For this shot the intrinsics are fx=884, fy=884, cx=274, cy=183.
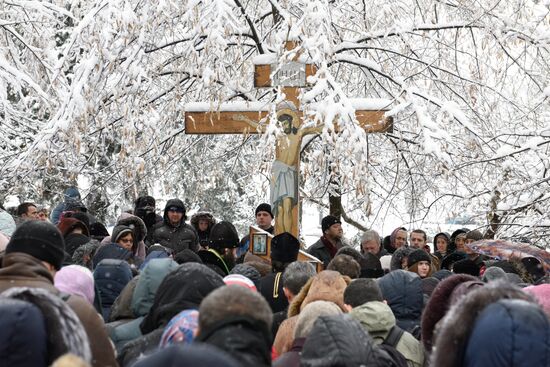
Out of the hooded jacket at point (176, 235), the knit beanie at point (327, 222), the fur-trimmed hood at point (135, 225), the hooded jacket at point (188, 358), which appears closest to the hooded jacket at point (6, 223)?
the fur-trimmed hood at point (135, 225)

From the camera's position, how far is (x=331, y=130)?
777cm

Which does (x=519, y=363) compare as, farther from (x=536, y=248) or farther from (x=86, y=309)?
(x=536, y=248)

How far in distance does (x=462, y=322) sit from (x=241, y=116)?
6106 millimetres

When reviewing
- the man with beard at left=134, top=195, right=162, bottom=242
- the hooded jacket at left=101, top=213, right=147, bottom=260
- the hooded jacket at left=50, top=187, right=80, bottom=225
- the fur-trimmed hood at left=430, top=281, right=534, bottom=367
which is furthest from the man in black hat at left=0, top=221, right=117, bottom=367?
the hooded jacket at left=50, top=187, right=80, bottom=225

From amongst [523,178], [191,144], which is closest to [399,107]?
[523,178]

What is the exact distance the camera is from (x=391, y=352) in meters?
4.52

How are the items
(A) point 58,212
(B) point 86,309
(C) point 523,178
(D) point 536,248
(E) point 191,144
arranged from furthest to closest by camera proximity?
1. (E) point 191,144
2. (A) point 58,212
3. (C) point 523,178
4. (D) point 536,248
5. (B) point 86,309

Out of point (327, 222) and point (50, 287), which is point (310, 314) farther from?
point (327, 222)

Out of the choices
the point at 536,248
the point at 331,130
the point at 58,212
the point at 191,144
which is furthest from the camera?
the point at 191,144

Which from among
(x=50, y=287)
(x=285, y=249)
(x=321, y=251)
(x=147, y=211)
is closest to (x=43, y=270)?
(x=50, y=287)

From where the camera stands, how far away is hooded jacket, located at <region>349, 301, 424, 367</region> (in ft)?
15.6

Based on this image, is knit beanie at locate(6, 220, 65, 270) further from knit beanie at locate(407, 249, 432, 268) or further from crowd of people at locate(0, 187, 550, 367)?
knit beanie at locate(407, 249, 432, 268)

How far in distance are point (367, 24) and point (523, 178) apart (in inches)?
136

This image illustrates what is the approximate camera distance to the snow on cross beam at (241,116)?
8.72 meters
